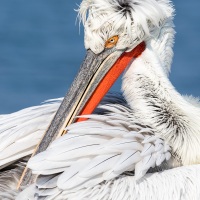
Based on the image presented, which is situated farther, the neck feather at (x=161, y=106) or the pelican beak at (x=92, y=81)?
the pelican beak at (x=92, y=81)

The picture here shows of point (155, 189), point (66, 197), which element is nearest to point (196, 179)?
point (155, 189)

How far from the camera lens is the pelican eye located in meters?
8.02

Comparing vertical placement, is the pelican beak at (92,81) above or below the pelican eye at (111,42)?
below

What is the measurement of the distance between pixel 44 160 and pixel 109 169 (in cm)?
45

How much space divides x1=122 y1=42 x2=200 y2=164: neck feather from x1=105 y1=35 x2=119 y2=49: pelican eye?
0.81ft

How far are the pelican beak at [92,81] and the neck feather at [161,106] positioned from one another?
10 centimetres

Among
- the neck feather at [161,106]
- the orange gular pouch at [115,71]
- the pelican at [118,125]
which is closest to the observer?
the pelican at [118,125]

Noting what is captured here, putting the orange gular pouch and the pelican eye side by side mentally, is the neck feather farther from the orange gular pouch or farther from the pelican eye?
the pelican eye

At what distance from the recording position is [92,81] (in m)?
8.14

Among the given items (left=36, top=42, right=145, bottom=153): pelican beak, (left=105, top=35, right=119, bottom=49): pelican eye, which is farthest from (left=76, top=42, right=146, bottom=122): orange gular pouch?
(left=105, top=35, right=119, bottom=49): pelican eye

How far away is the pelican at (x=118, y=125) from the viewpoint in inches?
291

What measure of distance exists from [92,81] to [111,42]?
1.10 ft

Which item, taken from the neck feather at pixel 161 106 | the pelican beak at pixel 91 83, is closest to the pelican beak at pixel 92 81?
the pelican beak at pixel 91 83

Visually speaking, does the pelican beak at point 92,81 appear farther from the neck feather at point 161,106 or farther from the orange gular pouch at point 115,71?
the neck feather at point 161,106
